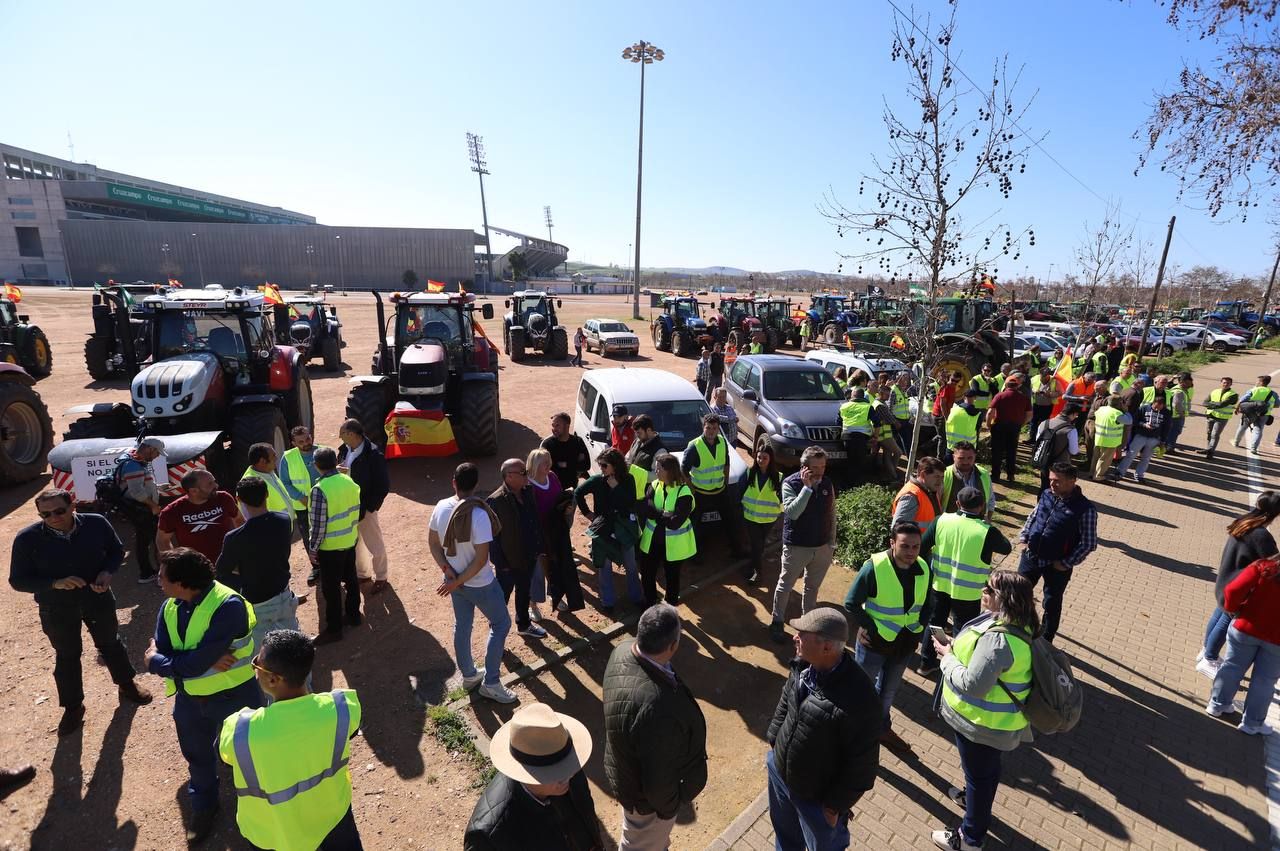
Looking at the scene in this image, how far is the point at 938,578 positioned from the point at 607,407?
426 cm

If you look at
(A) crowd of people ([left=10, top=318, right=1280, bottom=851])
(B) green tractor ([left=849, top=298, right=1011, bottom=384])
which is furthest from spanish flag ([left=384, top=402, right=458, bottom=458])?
(B) green tractor ([left=849, top=298, right=1011, bottom=384])

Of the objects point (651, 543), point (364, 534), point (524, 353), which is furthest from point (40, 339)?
point (651, 543)

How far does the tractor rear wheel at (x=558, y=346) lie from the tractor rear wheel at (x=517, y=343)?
3.56 ft

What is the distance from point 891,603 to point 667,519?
1.89m

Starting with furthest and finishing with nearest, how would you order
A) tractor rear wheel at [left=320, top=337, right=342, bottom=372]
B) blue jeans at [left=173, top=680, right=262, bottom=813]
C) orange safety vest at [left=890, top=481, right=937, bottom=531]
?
tractor rear wheel at [left=320, top=337, right=342, bottom=372] → orange safety vest at [left=890, top=481, right=937, bottom=531] → blue jeans at [left=173, top=680, right=262, bottom=813]

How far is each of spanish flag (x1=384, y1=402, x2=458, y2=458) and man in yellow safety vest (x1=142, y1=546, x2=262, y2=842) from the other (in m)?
6.04

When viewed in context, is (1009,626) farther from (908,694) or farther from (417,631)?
(417,631)

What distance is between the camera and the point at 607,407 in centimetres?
752

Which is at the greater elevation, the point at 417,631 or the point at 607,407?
the point at 607,407

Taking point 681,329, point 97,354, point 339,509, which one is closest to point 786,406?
point 339,509

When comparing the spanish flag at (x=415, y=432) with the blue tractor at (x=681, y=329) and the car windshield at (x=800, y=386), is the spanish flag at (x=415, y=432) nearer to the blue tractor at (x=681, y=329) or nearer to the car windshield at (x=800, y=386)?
the car windshield at (x=800, y=386)

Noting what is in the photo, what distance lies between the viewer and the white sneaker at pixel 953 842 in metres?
3.25

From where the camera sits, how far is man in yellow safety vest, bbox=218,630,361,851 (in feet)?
7.50

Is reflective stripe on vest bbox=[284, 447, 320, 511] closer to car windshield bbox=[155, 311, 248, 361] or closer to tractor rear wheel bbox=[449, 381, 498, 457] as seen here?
tractor rear wheel bbox=[449, 381, 498, 457]
